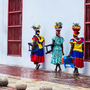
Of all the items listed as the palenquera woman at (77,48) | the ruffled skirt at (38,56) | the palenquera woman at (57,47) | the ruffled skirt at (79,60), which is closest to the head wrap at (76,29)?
the palenquera woman at (77,48)

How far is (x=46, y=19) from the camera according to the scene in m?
11.7

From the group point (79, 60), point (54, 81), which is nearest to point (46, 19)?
point (79, 60)

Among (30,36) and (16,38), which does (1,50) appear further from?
(30,36)

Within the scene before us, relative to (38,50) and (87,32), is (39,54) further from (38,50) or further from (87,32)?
(87,32)

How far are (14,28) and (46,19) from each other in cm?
239

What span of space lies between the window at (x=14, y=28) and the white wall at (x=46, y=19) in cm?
25

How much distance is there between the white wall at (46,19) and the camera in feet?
34.2

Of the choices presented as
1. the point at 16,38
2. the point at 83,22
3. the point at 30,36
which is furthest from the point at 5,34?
the point at 83,22

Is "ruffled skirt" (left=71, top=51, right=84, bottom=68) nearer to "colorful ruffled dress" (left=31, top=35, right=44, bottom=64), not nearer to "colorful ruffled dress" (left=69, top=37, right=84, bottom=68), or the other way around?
"colorful ruffled dress" (left=69, top=37, right=84, bottom=68)

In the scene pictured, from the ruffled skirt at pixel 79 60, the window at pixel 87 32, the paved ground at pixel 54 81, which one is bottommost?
the paved ground at pixel 54 81

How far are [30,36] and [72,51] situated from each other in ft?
11.0

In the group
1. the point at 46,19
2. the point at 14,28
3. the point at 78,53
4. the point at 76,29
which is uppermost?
the point at 46,19

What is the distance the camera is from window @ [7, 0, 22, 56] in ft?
43.1

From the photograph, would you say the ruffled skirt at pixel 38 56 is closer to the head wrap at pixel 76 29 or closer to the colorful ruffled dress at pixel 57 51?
the colorful ruffled dress at pixel 57 51
